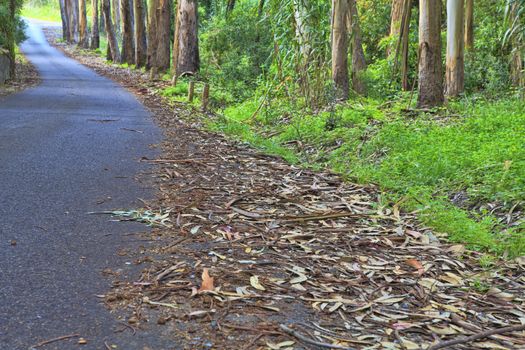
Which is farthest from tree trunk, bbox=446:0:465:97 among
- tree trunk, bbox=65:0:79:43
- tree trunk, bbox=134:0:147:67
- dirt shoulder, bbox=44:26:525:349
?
tree trunk, bbox=65:0:79:43

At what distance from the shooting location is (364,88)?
1460 cm

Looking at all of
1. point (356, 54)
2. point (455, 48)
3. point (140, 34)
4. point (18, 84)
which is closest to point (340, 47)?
point (455, 48)

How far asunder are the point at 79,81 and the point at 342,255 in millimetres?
20346

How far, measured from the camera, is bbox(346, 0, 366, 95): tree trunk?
12.9 m

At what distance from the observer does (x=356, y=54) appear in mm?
16438

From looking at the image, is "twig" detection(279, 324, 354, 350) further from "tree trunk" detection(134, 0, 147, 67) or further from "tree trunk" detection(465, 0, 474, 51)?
"tree trunk" detection(134, 0, 147, 67)

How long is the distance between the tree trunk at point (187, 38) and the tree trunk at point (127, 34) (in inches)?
448

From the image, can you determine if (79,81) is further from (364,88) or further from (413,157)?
(413,157)

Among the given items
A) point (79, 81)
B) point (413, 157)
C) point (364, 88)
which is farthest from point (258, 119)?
point (79, 81)

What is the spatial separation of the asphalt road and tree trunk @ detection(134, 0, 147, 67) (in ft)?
51.9

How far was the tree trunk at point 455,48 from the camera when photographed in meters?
11.0

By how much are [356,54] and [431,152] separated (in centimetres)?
967

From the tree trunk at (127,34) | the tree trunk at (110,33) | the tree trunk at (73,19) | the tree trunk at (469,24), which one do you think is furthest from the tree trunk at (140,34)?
the tree trunk at (73,19)

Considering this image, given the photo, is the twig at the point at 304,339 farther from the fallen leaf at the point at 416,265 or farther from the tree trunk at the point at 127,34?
the tree trunk at the point at 127,34
